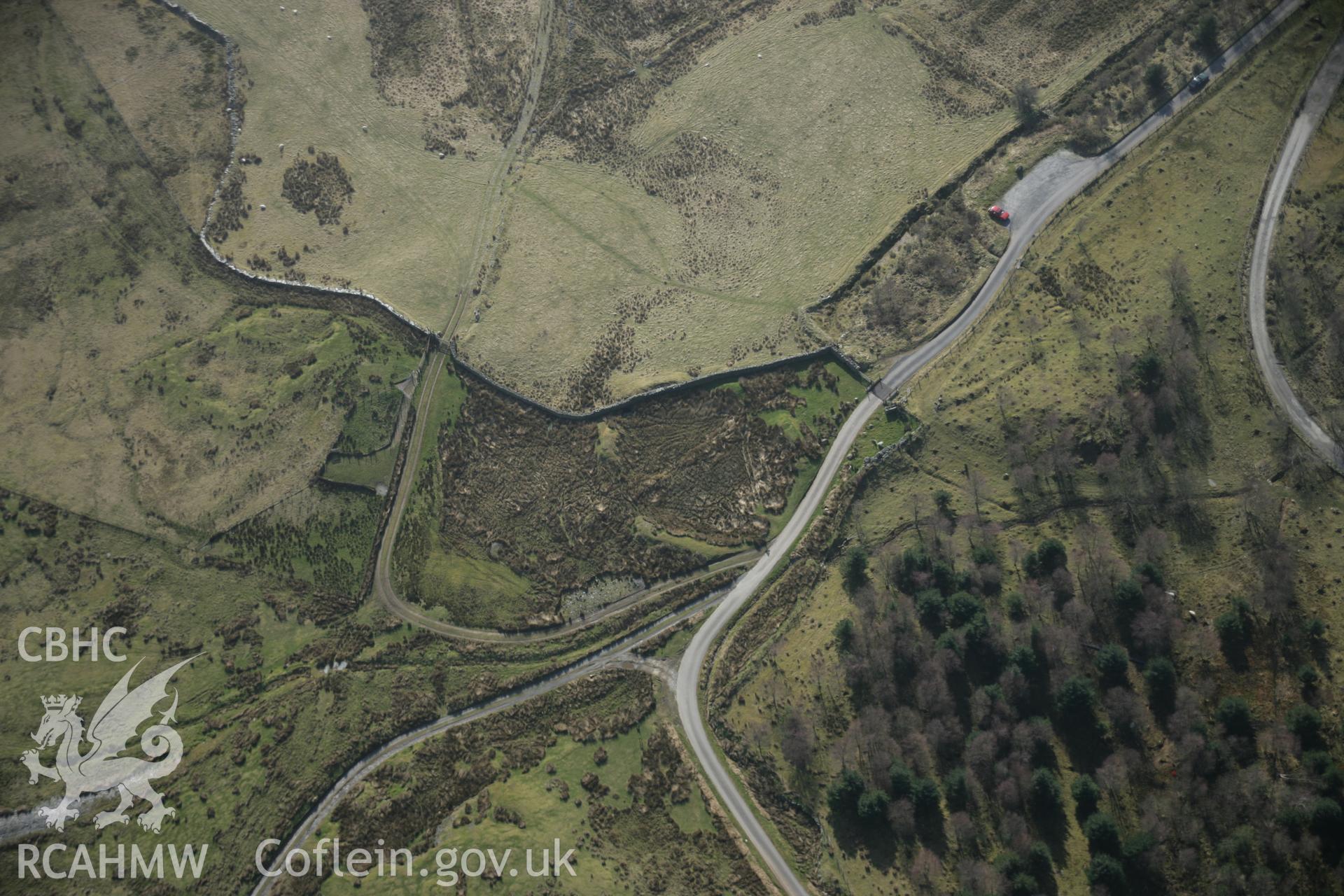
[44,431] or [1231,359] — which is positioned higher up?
[44,431]

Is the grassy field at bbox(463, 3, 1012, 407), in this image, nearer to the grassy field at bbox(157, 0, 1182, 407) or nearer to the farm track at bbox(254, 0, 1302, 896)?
the grassy field at bbox(157, 0, 1182, 407)

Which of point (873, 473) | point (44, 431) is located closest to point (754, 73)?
point (873, 473)

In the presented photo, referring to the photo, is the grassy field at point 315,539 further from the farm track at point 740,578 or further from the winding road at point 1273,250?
the winding road at point 1273,250

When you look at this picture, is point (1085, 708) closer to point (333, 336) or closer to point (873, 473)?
point (873, 473)

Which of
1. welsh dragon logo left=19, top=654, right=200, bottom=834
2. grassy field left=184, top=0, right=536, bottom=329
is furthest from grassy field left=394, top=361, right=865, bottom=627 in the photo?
welsh dragon logo left=19, top=654, right=200, bottom=834

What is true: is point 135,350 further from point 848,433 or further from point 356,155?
point 848,433

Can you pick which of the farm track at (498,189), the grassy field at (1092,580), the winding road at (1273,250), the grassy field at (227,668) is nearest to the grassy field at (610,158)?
the farm track at (498,189)
